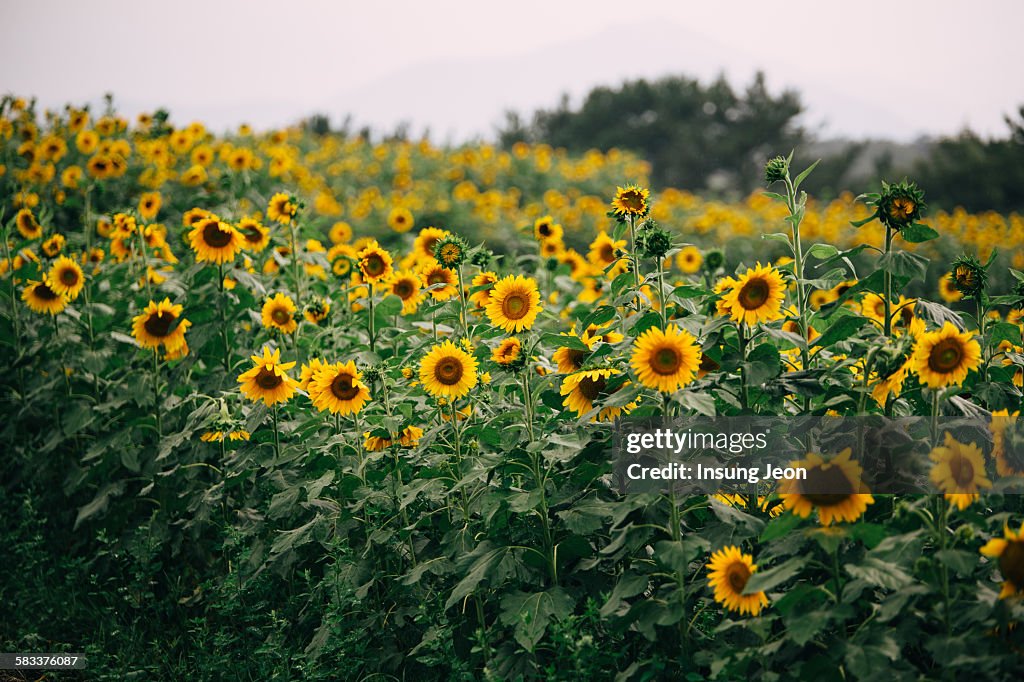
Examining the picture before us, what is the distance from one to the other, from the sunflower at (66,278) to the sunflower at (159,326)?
2.14 feet

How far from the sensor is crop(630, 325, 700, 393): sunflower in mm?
2314

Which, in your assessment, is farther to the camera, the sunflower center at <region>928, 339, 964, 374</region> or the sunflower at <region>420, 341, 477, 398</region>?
the sunflower at <region>420, 341, 477, 398</region>

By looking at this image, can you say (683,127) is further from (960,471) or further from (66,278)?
(960,471)

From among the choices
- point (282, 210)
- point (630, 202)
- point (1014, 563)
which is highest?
point (282, 210)

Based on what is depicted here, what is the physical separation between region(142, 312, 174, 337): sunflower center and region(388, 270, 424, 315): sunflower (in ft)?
3.04

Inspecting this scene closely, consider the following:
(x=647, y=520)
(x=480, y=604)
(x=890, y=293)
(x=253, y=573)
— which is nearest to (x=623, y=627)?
(x=647, y=520)

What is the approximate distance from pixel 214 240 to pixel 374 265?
737 millimetres

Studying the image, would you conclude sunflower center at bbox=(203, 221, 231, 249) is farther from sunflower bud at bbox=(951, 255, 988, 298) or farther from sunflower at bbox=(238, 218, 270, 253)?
sunflower bud at bbox=(951, 255, 988, 298)

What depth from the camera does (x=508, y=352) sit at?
2.71 meters

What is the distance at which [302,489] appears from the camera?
121 inches

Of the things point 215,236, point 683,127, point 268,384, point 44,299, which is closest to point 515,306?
point 268,384

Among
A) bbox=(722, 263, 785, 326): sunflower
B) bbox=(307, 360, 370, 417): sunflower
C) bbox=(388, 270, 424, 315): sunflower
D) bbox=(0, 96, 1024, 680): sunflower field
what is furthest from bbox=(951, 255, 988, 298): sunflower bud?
bbox=(388, 270, 424, 315): sunflower

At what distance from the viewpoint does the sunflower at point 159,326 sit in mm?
3572

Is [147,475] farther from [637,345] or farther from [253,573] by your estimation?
[637,345]
